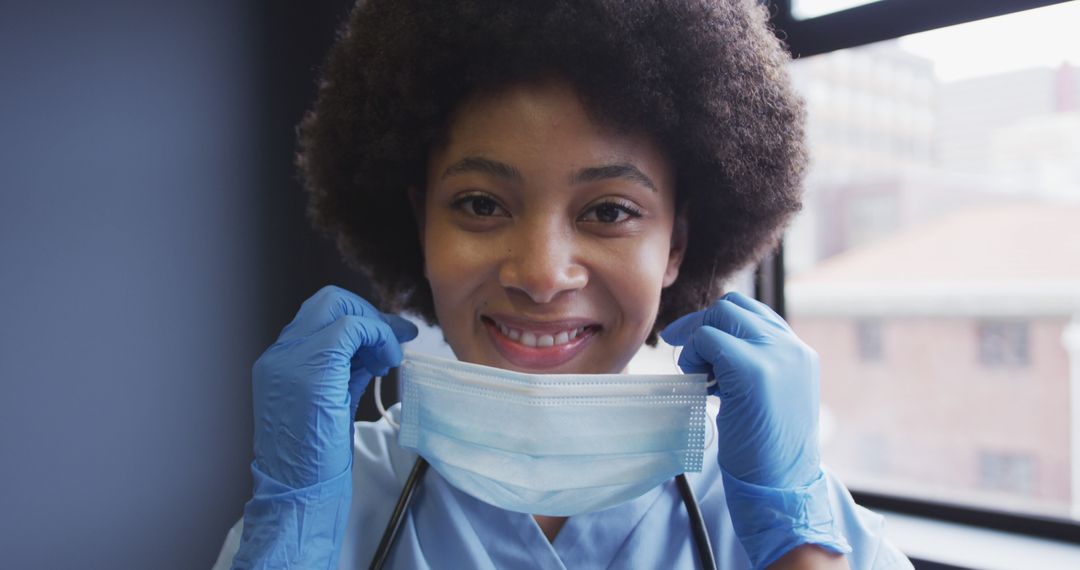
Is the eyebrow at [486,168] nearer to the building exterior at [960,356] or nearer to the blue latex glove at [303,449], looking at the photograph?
the blue latex glove at [303,449]

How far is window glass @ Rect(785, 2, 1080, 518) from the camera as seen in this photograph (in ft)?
4.81

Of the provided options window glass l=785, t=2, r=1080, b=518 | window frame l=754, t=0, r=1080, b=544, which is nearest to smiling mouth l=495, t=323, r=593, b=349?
window glass l=785, t=2, r=1080, b=518

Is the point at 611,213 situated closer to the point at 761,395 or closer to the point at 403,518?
the point at 761,395

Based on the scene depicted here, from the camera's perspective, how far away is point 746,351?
30.2 inches

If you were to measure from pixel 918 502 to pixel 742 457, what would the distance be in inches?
43.1

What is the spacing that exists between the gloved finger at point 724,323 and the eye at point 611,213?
16cm

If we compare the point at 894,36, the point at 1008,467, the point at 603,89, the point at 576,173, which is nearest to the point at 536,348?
the point at 576,173

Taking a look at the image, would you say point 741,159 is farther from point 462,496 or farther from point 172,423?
point 172,423

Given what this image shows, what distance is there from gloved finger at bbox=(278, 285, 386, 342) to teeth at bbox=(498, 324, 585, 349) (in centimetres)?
18

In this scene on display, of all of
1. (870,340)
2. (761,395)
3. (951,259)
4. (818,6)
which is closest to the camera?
(761,395)

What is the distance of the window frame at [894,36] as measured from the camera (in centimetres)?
131

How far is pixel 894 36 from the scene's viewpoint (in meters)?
1.41

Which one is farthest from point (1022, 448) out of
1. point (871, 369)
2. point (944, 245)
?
point (871, 369)

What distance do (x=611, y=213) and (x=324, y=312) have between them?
Result: 15.7 inches
